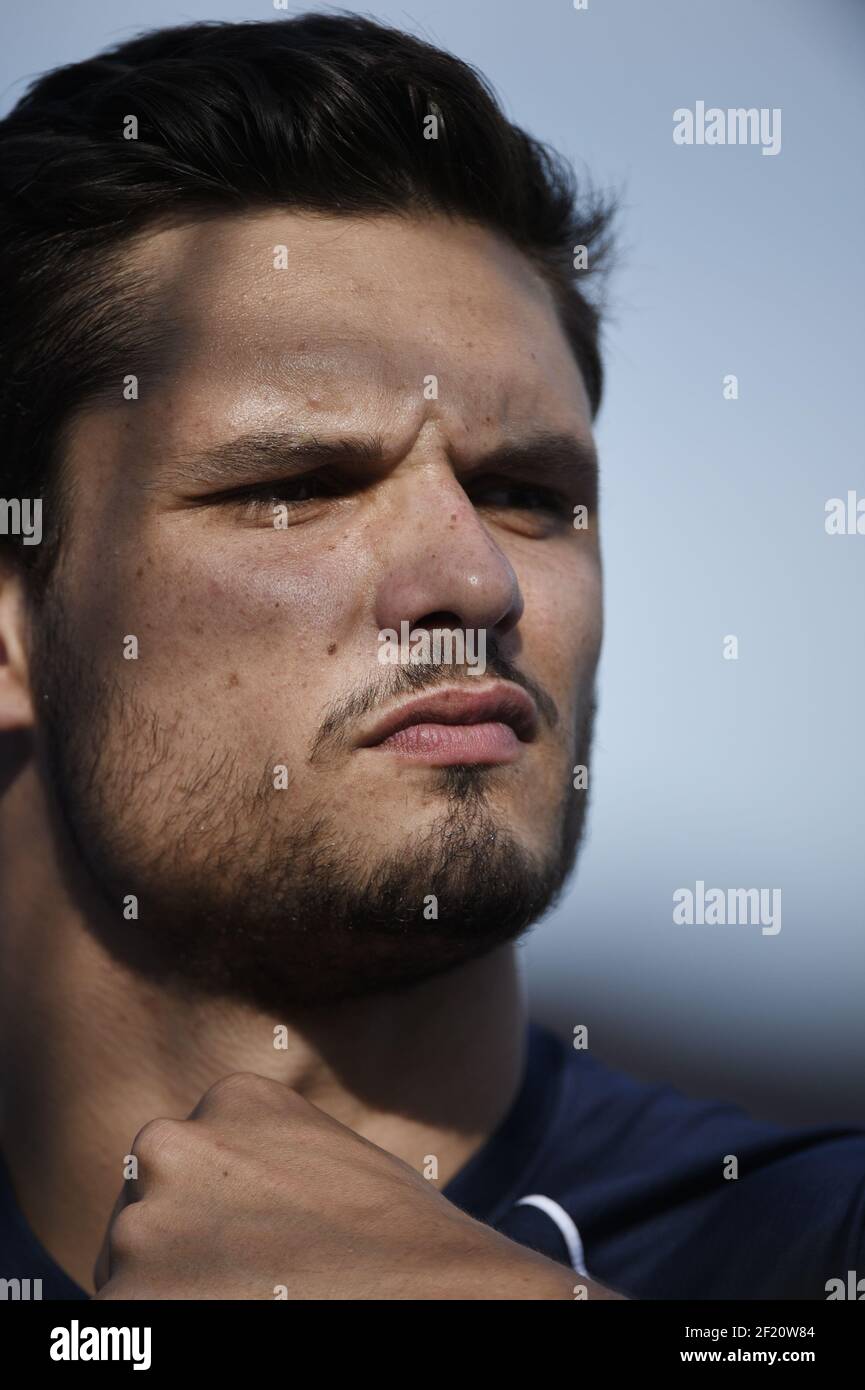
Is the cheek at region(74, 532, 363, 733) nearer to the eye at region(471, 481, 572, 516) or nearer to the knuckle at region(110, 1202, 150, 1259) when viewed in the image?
the eye at region(471, 481, 572, 516)

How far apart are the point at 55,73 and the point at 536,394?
4.96 feet

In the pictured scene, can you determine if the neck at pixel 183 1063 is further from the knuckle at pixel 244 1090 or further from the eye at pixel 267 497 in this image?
the eye at pixel 267 497

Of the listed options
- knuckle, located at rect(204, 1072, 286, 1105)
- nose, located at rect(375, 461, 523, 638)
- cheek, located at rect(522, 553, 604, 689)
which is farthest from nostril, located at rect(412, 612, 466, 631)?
knuckle, located at rect(204, 1072, 286, 1105)

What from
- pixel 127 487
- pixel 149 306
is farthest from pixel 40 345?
pixel 127 487

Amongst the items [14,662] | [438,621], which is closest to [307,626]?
[438,621]

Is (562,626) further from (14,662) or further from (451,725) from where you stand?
(14,662)

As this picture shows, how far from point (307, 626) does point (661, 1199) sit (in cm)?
145

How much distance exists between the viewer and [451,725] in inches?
98.4

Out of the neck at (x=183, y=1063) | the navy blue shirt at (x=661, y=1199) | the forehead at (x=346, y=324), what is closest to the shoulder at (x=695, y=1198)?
the navy blue shirt at (x=661, y=1199)

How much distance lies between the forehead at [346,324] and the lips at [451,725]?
22.0 inches

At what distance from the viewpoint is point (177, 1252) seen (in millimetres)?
2184

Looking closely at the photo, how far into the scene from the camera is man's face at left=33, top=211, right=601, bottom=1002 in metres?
2.47

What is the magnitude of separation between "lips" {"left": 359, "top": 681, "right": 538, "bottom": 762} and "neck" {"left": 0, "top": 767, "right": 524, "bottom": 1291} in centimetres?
56

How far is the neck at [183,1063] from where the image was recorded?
2727 mm
